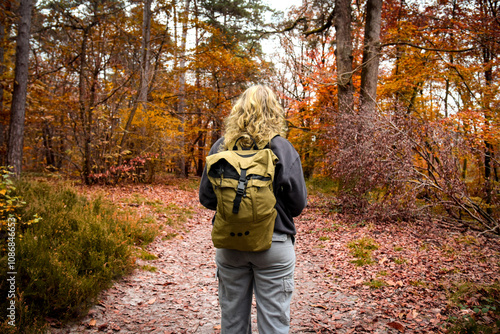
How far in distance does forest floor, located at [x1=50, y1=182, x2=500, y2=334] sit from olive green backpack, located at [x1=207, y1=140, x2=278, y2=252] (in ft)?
7.27

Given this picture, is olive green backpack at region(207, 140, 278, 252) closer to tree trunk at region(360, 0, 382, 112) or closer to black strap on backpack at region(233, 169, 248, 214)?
black strap on backpack at region(233, 169, 248, 214)

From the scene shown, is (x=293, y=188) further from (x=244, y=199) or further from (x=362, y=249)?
(x=362, y=249)

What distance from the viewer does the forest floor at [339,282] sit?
3361 millimetres

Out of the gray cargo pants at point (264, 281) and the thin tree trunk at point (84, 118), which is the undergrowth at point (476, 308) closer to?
the gray cargo pants at point (264, 281)

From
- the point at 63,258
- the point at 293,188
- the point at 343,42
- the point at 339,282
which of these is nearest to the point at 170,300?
the point at 63,258

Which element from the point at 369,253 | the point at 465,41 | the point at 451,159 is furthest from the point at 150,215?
the point at 465,41

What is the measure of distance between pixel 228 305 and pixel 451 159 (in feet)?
17.8

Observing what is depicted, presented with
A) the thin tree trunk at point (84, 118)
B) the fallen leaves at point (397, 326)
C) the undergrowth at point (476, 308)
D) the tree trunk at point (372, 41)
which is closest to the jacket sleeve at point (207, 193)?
the fallen leaves at point (397, 326)

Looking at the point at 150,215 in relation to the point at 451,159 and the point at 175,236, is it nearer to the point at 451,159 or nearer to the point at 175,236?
the point at 175,236

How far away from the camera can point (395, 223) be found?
21.9 ft

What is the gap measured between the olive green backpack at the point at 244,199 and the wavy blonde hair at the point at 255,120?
171mm

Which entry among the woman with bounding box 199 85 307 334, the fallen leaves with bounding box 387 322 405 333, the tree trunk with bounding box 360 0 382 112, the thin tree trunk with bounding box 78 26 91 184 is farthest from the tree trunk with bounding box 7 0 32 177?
the tree trunk with bounding box 360 0 382 112

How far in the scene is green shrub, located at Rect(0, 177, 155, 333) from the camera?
116 inches

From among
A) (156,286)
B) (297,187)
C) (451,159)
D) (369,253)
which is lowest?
(156,286)
